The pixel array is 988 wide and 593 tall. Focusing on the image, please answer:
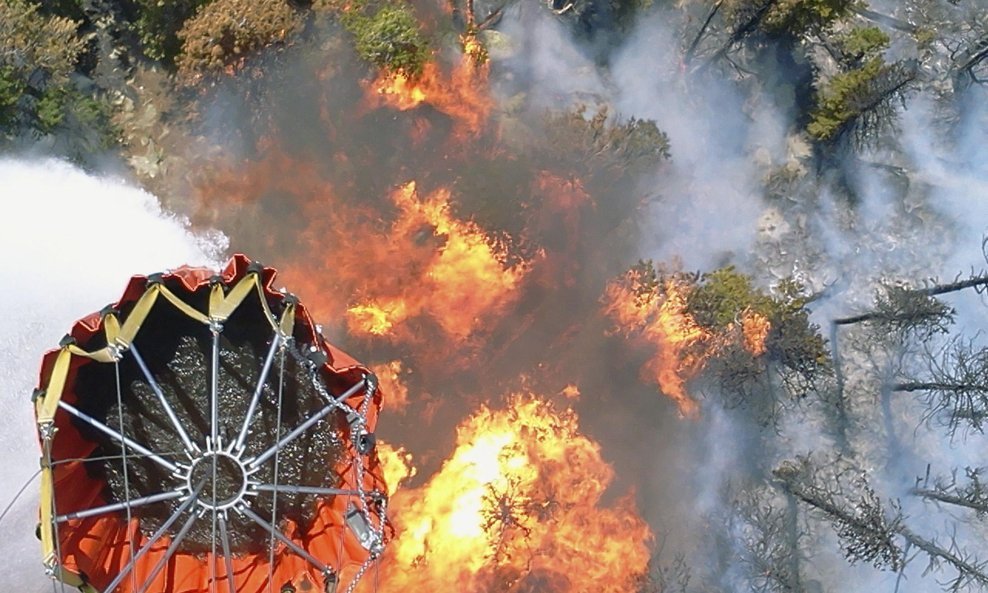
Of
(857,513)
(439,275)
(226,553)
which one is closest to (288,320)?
(226,553)

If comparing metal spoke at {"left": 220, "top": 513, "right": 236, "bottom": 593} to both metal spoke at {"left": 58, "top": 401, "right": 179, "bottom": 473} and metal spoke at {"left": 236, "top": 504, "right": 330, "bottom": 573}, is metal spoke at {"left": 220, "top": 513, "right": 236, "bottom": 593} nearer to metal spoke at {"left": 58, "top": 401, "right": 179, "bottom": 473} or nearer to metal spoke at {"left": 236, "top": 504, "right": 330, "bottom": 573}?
metal spoke at {"left": 236, "top": 504, "right": 330, "bottom": 573}

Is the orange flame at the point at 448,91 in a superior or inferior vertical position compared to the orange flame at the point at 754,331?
superior

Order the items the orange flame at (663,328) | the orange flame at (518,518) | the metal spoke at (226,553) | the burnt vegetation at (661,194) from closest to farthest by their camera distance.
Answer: the metal spoke at (226,553) < the orange flame at (518,518) < the burnt vegetation at (661,194) < the orange flame at (663,328)

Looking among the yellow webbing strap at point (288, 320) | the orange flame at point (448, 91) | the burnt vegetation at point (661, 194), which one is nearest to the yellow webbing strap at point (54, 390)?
the yellow webbing strap at point (288, 320)

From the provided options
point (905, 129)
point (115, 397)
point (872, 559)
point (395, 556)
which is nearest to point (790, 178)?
point (905, 129)

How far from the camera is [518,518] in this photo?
40.3ft

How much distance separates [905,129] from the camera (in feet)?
46.1

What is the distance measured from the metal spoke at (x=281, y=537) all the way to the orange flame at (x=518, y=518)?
2.95 meters

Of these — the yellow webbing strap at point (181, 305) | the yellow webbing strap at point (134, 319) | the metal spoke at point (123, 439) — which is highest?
the yellow webbing strap at point (181, 305)


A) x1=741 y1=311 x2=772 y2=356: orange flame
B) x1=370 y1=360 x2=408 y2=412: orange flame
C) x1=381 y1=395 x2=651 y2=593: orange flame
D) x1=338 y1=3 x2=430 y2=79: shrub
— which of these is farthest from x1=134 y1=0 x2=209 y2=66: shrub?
x1=741 y1=311 x2=772 y2=356: orange flame

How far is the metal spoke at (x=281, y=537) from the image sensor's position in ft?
27.5

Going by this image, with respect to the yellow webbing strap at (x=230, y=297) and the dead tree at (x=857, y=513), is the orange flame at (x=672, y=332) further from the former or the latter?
the yellow webbing strap at (x=230, y=297)

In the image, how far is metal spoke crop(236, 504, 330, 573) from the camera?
8367mm

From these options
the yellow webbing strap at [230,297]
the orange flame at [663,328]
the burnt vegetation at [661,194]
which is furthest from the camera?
the orange flame at [663,328]
